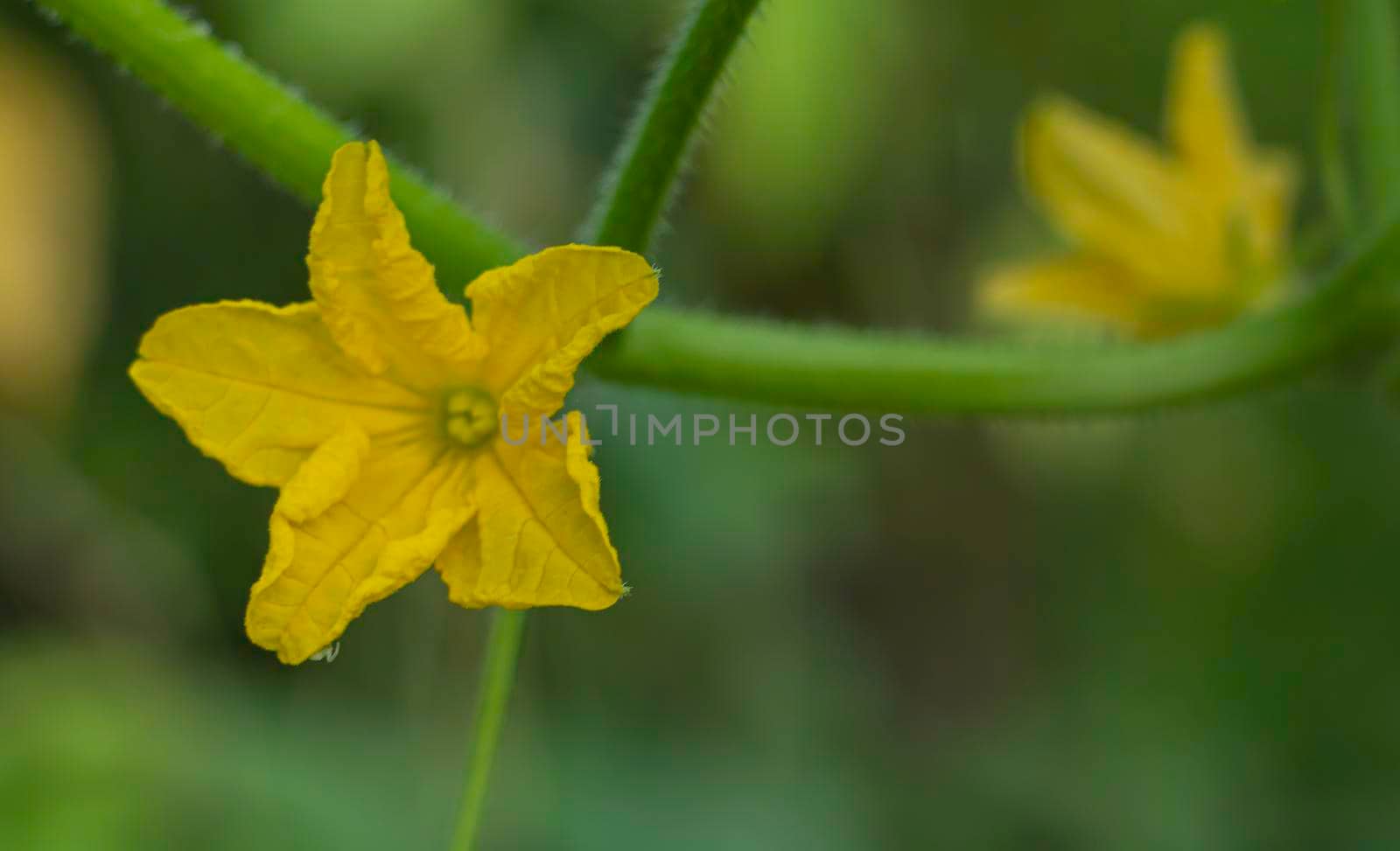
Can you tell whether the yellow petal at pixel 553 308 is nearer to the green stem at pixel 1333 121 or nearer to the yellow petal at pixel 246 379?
the yellow petal at pixel 246 379

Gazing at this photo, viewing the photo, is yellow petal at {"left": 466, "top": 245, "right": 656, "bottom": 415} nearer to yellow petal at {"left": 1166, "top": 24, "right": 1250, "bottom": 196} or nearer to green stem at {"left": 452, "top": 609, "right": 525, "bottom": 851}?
green stem at {"left": 452, "top": 609, "right": 525, "bottom": 851}

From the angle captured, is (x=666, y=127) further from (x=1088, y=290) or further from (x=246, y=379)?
(x=1088, y=290)

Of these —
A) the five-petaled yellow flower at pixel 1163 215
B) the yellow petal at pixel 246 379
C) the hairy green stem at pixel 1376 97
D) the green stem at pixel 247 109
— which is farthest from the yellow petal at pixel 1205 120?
the yellow petal at pixel 246 379

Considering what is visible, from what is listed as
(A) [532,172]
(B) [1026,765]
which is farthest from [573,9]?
(B) [1026,765]

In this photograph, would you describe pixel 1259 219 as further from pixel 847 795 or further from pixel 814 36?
pixel 847 795

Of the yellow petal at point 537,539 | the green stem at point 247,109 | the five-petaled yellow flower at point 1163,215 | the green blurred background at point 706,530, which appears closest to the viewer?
the yellow petal at point 537,539

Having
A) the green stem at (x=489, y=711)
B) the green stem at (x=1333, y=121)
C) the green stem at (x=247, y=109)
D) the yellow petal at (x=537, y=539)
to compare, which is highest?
the green stem at (x=1333, y=121)
